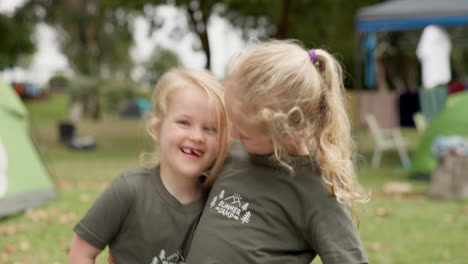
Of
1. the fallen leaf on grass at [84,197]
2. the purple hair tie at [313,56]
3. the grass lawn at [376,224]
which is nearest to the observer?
the purple hair tie at [313,56]

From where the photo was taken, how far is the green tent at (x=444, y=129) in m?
8.54

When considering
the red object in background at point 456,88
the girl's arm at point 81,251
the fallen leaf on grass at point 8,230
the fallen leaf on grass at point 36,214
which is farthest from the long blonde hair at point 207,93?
the red object in background at point 456,88

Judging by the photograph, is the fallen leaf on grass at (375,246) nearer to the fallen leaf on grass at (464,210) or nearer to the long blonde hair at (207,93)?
the fallen leaf on grass at (464,210)

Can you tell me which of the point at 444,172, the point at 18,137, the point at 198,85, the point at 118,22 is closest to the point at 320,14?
the point at 118,22

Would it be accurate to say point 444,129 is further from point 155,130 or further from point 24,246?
point 155,130

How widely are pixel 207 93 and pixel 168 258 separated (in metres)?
0.65

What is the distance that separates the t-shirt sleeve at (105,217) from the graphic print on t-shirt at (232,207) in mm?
386

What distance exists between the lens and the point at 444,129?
8.74m

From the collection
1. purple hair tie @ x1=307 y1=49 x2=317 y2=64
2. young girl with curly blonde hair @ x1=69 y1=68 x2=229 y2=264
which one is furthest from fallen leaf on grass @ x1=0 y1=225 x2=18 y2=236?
purple hair tie @ x1=307 y1=49 x2=317 y2=64

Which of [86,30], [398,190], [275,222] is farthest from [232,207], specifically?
[86,30]

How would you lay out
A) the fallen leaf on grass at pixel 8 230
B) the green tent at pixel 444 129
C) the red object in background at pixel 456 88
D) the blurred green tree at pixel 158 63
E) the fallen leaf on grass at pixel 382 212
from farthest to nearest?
the blurred green tree at pixel 158 63 → the red object in background at pixel 456 88 → the green tent at pixel 444 129 → the fallen leaf on grass at pixel 382 212 → the fallen leaf on grass at pixel 8 230

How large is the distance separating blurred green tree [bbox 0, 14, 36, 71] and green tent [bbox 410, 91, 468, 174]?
1628cm

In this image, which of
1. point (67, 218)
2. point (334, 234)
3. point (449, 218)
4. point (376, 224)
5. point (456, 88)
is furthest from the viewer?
point (456, 88)

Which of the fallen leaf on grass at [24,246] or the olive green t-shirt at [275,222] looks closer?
the olive green t-shirt at [275,222]
